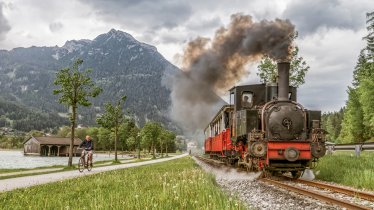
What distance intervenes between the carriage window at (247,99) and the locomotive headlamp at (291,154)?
11.4ft

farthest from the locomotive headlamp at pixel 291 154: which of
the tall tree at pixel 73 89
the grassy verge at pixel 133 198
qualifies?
the tall tree at pixel 73 89

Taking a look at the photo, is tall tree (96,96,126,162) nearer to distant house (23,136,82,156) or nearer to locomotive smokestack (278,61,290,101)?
locomotive smokestack (278,61,290,101)

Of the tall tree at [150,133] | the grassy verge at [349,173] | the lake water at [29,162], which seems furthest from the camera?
the tall tree at [150,133]

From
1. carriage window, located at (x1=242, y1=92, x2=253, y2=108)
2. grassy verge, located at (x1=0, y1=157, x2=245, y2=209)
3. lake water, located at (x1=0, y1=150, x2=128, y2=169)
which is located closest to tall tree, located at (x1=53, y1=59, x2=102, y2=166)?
lake water, located at (x1=0, y1=150, x2=128, y2=169)

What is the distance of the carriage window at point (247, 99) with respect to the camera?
17.8 metres

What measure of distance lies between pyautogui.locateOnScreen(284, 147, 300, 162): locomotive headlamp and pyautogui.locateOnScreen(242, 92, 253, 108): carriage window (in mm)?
3464

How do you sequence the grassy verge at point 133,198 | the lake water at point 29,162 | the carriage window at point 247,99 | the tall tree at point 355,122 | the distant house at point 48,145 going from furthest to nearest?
1. the distant house at point 48,145
2. the tall tree at point 355,122
3. the lake water at point 29,162
4. the carriage window at point 247,99
5. the grassy verge at point 133,198

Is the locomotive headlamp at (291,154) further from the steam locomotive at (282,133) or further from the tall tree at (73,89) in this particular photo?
the tall tree at (73,89)

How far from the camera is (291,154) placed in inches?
583

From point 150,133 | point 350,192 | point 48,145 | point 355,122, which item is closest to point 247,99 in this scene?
point 350,192

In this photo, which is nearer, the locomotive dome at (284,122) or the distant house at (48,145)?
the locomotive dome at (284,122)

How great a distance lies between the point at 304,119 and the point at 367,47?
4709 centimetres

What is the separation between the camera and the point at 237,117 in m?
17.4

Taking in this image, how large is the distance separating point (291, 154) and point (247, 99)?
3846 mm
